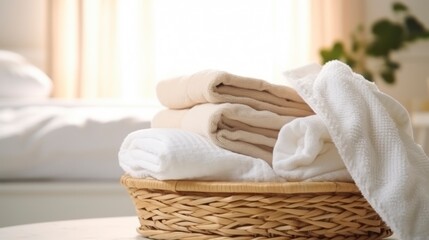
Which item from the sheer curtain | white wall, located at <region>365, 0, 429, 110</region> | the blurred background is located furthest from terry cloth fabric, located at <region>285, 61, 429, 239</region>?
white wall, located at <region>365, 0, 429, 110</region>

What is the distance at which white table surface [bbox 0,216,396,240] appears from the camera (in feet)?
3.52

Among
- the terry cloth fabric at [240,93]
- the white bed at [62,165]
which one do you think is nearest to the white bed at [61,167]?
the white bed at [62,165]

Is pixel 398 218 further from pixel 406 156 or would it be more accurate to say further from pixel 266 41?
pixel 266 41

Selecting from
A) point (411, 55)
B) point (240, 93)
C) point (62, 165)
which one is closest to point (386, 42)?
point (411, 55)

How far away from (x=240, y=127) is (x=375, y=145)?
0.59 ft

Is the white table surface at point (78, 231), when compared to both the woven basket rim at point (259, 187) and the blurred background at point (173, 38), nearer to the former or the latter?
the woven basket rim at point (259, 187)

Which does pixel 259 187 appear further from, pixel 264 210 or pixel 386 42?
pixel 386 42

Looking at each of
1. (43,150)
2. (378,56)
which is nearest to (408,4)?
(378,56)

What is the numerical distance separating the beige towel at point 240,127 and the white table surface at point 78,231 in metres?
0.18

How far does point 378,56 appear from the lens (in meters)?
3.55

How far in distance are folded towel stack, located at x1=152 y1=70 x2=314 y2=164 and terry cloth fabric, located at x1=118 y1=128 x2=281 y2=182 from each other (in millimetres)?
32

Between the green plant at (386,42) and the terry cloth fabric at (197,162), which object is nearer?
the terry cloth fabric at (197,162)

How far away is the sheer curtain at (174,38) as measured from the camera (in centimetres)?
388

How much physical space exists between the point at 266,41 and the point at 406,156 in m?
3.08
